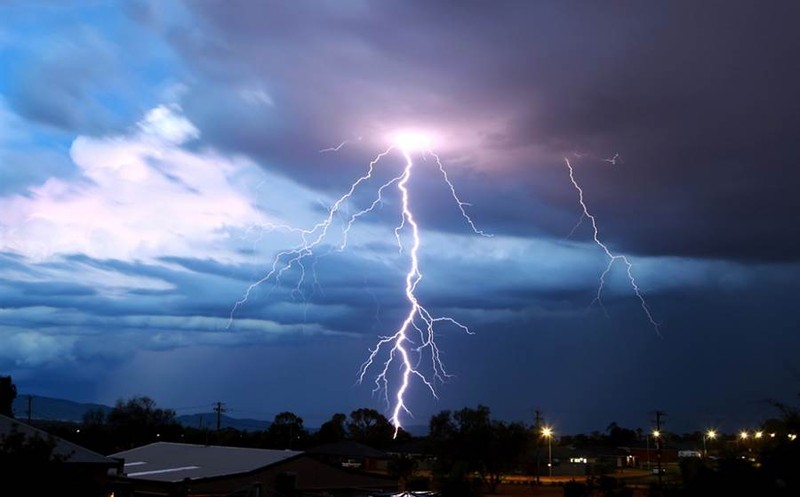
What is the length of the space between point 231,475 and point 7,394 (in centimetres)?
4824

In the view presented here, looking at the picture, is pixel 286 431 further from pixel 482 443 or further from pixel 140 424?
pixel 482 443

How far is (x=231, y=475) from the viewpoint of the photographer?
36.5 m

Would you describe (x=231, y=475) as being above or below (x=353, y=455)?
below

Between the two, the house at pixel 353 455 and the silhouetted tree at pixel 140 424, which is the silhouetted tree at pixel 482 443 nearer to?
the house at pixel 353 455

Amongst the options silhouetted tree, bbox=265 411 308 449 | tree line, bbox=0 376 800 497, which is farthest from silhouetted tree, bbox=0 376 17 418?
silhouetted tree, bbox=265 411 308 449

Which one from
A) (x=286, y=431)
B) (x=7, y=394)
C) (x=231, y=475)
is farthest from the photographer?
Result: (x=286, y=431)

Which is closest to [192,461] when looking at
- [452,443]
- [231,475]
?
[231,475]

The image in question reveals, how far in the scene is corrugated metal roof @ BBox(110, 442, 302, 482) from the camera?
38.5 metres

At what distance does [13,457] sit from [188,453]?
1274 inches

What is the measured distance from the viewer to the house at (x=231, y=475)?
3609 centimetres

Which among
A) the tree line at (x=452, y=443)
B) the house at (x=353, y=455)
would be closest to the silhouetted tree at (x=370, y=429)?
the tree line at (x=452, y=443)

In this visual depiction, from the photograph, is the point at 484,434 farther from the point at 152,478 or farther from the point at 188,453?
the point at 152,478

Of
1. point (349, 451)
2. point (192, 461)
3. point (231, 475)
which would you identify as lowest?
point (231, 475)

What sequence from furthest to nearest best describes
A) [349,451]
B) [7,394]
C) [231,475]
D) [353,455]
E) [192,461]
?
[7,394], [349,451], [353,455], [192,461], [231,475]
